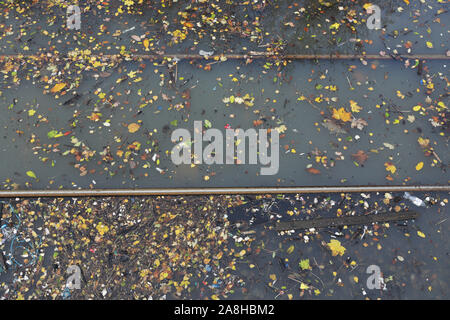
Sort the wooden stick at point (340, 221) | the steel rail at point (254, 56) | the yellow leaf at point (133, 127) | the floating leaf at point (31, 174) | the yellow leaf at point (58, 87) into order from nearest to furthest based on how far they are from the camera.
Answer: the wooden stick at point (340, 221), the floating leaf at point (31, 174), the yellow leaf at point (133, 127), the yellow leaf at point (58, 87), the steel rail at point (254, 56)

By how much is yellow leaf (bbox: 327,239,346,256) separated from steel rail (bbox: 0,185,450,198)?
0.40 meters

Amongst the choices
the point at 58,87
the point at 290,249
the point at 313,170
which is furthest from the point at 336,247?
the point at 58,87

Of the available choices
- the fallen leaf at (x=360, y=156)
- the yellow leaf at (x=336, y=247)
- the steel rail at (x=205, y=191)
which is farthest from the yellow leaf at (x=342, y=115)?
the yellow leaf at (x=336, y=247)

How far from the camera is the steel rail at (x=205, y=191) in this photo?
2492mm

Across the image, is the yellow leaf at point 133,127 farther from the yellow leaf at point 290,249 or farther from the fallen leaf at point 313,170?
the yellow leaf at point 290,249

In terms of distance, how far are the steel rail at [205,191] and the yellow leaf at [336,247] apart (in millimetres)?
401

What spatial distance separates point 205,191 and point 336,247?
43.1 inches

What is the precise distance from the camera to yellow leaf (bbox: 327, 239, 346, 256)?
238cm

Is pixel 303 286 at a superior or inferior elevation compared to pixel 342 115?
inferior

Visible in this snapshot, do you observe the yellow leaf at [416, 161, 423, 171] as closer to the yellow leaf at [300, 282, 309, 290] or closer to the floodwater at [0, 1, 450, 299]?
the floodwater at [0, 1, 450, 299]

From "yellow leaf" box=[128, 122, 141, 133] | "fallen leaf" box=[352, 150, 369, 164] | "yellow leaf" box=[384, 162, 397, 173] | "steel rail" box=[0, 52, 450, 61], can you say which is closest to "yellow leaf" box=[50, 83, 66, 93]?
"steel rail" box=[0, 52, 450, 61]

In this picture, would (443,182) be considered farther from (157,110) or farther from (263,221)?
(157,110)

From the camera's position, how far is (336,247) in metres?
2.39

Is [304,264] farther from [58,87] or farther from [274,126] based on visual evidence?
[58,87]
